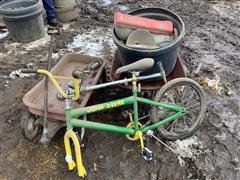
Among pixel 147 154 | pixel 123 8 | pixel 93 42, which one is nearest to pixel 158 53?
pixel 147 154

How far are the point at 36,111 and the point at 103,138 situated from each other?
0.75 m

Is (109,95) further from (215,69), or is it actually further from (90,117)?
Result: (215,69)

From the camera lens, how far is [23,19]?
4332 millimetres

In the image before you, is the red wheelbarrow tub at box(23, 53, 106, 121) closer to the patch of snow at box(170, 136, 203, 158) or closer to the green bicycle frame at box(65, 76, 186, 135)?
the green bicycle frame at box(65, 76, 186, 135)

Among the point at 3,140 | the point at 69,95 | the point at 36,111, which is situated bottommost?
the point at 3,140

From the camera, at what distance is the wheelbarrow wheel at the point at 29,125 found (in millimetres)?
2738

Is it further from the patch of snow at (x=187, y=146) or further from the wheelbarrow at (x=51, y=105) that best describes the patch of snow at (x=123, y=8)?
the patch of snow at (x=187, y=146)

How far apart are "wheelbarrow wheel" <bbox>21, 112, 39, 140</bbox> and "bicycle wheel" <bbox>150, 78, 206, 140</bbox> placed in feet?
3.97

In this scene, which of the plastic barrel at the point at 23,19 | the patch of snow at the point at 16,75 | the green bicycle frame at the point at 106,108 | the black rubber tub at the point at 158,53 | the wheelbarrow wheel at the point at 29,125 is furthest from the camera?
the plastic barrel at the point at 23,19

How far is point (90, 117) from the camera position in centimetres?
312

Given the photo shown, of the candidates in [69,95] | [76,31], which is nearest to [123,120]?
[69,95]

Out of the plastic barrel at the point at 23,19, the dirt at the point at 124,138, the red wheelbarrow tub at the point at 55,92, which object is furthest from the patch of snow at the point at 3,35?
the red wheelbarrow tub at the point at 55,92

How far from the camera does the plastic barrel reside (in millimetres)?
4246

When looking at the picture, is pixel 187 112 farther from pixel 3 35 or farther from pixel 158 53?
pixel 3 35
